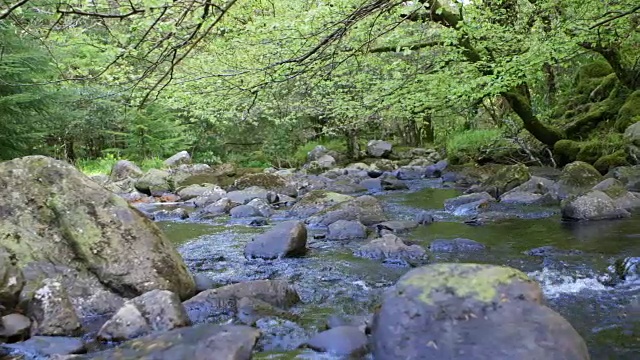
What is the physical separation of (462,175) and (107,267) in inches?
430

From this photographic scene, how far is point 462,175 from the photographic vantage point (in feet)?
46.9

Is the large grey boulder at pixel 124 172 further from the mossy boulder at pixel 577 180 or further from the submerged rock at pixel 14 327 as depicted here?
the submerged rock at pixel 14 327

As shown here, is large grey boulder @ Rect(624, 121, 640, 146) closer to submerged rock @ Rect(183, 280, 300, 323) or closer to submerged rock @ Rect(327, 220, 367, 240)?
submerged rock @ Rect(327, 220, 367, 240)

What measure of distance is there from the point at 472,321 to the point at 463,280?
30cm

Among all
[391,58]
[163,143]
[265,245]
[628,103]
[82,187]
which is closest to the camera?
[82,187]

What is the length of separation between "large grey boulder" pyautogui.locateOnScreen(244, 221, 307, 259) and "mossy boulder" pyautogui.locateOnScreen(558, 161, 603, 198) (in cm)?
538

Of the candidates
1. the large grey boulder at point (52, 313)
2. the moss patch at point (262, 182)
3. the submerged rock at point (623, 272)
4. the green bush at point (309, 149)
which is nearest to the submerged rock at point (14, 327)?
the large grey boulder at point (52, 313)

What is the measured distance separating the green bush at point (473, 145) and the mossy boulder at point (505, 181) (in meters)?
3.80

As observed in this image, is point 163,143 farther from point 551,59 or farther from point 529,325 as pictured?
point 529,325

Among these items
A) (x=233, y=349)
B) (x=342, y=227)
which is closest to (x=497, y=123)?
(x=342, y=227)

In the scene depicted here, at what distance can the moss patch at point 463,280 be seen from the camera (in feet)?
10.7

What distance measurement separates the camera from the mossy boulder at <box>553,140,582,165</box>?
1259cm

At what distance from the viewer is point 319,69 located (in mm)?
5344

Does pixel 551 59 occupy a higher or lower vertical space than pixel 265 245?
higher
